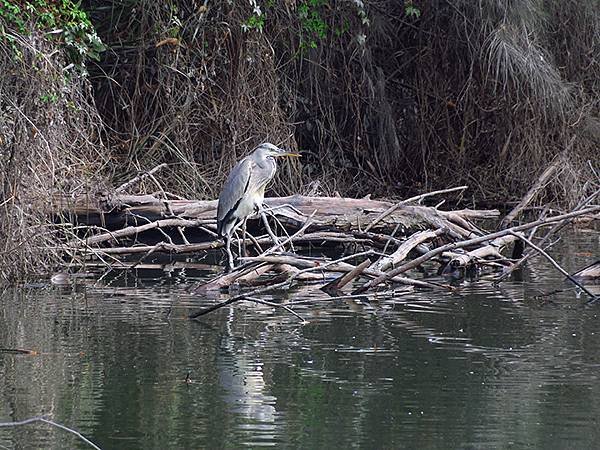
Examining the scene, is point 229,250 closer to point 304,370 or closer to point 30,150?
point 30,150

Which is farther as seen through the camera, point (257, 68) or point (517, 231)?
point (257, 68)

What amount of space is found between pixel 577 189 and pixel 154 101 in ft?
16.4

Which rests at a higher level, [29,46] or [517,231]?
[29,46]

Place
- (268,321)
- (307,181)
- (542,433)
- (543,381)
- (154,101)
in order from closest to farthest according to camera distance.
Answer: (542,433), (543,381), (268,321), (154,101), (307,181)

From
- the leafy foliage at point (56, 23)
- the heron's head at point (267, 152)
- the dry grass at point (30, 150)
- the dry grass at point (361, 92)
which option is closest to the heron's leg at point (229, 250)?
→ the heron's head at point (267, 152)

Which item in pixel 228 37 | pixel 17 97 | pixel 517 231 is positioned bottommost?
pixel 517 231

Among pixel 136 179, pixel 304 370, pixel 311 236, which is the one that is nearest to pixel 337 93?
pixel 136 179

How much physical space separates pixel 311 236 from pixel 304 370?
3.92 meters

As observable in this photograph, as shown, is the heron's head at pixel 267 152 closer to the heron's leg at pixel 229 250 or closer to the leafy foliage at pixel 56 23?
the heron's leg at pixel 229 250

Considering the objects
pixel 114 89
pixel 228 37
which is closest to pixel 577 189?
pixel 228 37

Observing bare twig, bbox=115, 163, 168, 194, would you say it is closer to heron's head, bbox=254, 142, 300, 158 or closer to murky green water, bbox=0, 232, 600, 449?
heron's head, bbox=254, 142, 300, 158

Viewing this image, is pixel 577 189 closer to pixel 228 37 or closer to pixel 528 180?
pixel 528 180

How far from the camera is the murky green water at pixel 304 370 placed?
513cm

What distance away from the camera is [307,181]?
47.4ft
